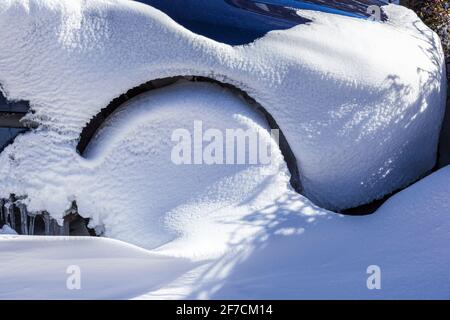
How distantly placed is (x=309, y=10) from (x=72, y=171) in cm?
136

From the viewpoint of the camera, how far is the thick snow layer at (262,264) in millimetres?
1662

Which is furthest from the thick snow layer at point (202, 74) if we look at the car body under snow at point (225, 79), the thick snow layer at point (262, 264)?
the thick snow layer at point (262, 264)

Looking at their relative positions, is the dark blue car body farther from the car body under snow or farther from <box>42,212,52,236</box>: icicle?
<box>42,212,52,236</box>: icicle

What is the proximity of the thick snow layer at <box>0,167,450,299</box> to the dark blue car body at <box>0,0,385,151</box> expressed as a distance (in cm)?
58

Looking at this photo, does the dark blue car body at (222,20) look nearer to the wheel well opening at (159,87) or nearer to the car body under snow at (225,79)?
the car body under snow at (225,79)

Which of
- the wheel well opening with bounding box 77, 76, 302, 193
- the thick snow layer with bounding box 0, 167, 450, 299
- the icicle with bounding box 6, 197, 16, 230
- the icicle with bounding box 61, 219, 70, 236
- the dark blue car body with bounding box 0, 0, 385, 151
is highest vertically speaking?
the dark blue car body with bounding box 0, 0, 385, 151

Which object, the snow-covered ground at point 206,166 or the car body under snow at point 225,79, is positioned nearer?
the snow-covered ground at point 206,166

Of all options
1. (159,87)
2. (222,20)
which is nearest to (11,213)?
(159,87)

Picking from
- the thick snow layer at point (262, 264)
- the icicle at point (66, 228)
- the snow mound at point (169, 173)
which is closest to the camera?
the thick snow layer at point (262, 264)

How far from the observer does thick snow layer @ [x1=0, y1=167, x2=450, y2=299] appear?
166 centimetres

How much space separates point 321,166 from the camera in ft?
7.41

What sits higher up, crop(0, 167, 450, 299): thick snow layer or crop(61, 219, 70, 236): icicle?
crop(61, 219, 70, 236): icicle

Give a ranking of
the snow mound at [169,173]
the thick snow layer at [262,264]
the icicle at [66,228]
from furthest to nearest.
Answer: the icicle at [66,228] → the snow mound at [169,173] → the thick snow layer at [262,264]

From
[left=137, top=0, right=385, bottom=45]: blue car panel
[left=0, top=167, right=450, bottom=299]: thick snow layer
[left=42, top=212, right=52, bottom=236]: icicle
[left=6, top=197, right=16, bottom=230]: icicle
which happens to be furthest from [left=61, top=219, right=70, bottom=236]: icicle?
[left=137, top=0, right=385, bottom=45]: blue car panel
